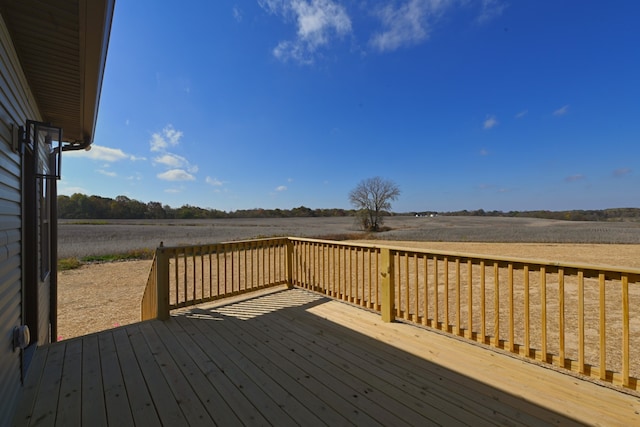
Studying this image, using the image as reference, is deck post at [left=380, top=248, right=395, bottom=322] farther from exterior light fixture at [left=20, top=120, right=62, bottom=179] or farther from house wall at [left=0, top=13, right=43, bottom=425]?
exterior light fixture at [left=20, top=120, right=62, bottom=179]

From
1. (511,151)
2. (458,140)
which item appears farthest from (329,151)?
(511,151)

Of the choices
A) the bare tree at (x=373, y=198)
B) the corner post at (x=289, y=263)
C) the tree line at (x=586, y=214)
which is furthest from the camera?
the tree line at (x=586, y=214)

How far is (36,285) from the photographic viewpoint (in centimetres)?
266

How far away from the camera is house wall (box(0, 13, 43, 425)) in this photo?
5.10ft

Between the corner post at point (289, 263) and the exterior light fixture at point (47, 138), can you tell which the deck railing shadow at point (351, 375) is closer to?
the corner post at point (289, 263)

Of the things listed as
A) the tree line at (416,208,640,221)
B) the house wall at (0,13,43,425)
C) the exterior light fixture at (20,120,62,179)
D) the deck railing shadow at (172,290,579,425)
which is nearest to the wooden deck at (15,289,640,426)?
the deck railing shadow at (172,290,579,425)

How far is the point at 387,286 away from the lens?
314cm

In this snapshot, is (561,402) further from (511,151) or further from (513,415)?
(511,151)

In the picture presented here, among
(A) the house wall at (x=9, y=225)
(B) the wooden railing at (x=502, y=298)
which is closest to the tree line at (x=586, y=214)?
(B) the wooden railing at (x=502, y=298)

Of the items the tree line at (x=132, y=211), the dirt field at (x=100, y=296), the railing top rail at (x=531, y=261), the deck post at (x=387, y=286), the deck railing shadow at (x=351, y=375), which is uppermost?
the tree line at (x=132, y=211)

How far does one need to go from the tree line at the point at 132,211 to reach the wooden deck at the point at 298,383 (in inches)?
1082

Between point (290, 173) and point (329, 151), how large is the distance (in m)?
5.18

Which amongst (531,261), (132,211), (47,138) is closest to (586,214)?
(531,261)

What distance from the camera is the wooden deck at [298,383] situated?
158 cm
